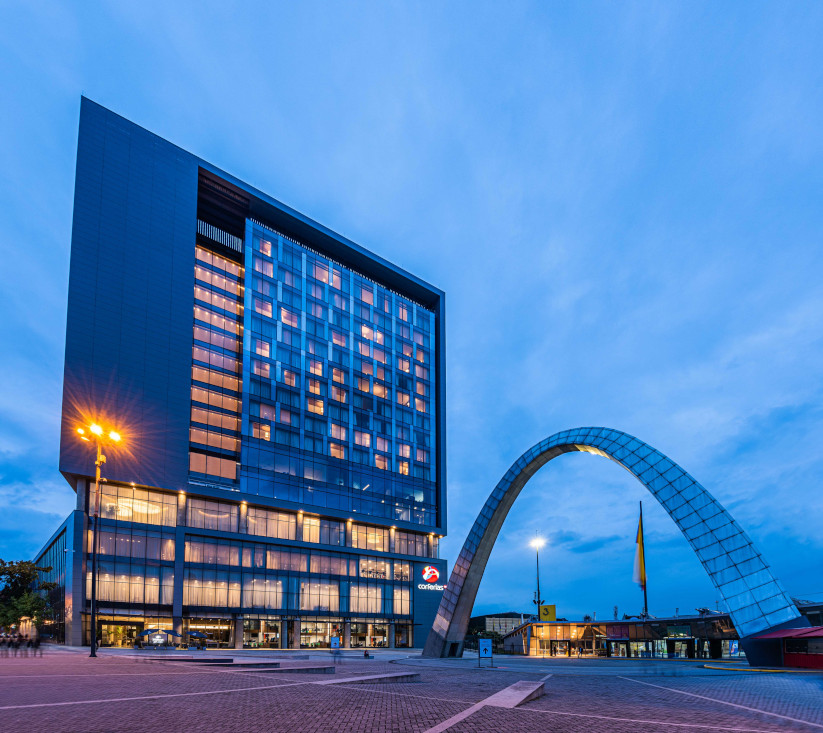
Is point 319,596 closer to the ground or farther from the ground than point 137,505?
closer to the ground

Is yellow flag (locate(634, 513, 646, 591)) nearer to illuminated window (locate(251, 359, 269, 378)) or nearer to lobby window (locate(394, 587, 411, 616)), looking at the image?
lobby window (locate(394, 587, 411, 616))

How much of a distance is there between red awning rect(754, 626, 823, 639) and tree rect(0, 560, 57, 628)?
2955 inches

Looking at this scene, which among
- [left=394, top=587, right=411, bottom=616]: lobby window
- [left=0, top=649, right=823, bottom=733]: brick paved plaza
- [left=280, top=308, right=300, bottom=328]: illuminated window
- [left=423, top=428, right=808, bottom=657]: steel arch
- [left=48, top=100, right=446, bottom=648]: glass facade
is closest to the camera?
[left=0, top=649, right=823, bottom=733]: brick paved plaza

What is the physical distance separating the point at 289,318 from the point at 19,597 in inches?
1926

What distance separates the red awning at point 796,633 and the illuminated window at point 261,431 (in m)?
67.7

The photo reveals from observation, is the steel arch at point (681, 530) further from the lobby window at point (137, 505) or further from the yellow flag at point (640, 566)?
the lobby window at point (137, 505)

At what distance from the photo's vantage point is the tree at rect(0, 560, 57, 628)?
7393 cm

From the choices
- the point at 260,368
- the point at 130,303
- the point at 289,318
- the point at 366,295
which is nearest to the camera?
the point at 130,303

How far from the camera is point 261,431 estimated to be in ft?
294

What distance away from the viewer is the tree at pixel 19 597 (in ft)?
243

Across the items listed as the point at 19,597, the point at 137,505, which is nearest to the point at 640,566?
the point at 137,505

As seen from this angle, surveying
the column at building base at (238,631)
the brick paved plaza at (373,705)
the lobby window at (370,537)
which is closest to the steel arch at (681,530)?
the brick paved plaza at (373,705)

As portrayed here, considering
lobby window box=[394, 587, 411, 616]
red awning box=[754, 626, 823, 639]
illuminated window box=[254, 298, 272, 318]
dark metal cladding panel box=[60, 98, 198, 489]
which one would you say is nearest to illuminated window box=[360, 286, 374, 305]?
illuminated window box=[254, 298, 272, 318]

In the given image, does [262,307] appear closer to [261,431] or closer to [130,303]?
[261,431]
